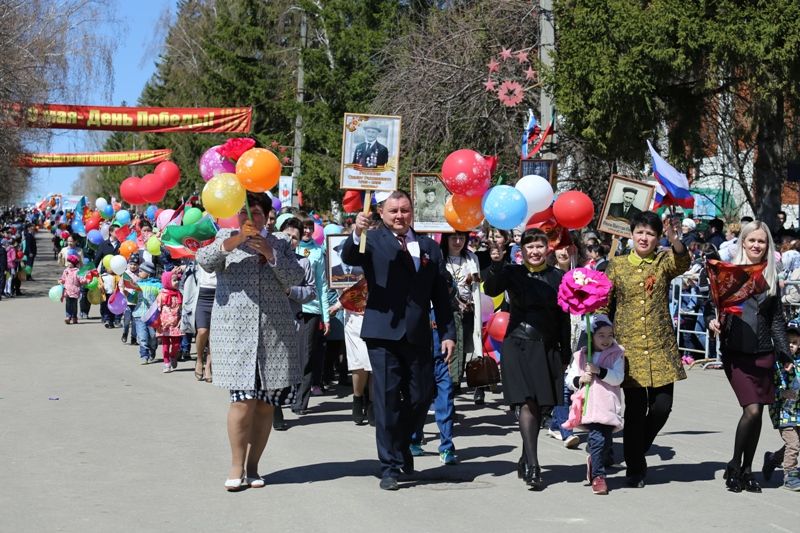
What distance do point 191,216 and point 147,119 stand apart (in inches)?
918

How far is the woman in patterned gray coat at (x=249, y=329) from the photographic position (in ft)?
23.7

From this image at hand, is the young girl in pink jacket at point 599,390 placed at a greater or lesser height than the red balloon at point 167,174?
lesser

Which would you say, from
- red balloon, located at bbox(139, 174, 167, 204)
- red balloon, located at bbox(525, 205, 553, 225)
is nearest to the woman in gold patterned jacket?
red balloon, located at bbox(525, 205, 553, 225)

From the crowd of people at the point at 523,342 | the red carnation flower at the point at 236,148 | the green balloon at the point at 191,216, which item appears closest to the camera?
the crowd of people at the point at 523,342

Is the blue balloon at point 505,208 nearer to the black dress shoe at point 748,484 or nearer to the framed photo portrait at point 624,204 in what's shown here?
the framed photo portrait at point 624,204

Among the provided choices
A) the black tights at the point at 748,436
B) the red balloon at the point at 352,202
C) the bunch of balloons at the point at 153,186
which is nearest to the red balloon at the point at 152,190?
the bunch of balloons at the point at 153,186

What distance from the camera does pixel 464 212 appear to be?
30.0 ft

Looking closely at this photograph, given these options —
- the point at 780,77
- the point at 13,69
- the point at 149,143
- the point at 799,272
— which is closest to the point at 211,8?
the point at 149,143

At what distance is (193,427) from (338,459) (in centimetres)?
188

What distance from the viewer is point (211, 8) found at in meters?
53.1

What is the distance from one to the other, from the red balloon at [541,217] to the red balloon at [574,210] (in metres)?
0.11

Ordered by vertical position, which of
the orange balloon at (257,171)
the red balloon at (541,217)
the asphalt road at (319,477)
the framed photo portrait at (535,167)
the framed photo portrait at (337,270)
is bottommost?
the asphalt road at (319,477)

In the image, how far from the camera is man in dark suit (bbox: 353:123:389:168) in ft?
26.9

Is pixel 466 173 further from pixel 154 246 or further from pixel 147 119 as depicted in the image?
pixel 147 119
